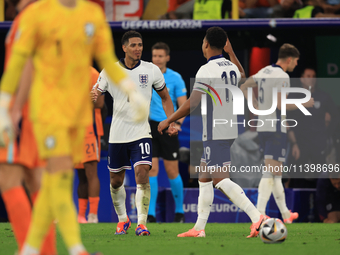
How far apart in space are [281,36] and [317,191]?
120 inches

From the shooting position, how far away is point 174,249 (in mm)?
4723

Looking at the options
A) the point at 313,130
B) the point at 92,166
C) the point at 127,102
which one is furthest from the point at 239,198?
the point at 313,130

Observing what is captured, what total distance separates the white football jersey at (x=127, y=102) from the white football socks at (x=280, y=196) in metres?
2.43

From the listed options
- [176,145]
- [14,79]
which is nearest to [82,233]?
[176,145]

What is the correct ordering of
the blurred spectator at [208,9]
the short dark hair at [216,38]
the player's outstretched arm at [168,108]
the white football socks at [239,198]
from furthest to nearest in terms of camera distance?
the blurred spectator at [208,9]
the player's outstretched arm at [168,108]
the short dark hair at [216,38]
the white football socks at [239,198]

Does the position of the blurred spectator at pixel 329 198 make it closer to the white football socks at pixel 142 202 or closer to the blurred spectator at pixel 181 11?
the white football socks at pixel 142 202

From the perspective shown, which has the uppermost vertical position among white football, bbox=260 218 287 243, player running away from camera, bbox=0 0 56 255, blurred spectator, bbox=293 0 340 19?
blurred spectator, bbox=293 0 340 19

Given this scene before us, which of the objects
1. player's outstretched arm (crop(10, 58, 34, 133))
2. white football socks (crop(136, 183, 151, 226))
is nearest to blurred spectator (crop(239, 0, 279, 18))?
white football socks (crop(136, 183, 151, 226))

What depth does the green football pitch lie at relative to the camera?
457 centimetres

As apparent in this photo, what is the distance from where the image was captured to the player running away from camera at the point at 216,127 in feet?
18.3

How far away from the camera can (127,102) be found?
20.0ft

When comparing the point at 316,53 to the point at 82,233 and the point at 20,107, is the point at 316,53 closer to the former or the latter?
the point at 82,233

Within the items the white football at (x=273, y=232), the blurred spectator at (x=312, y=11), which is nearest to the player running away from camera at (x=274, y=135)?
the blurred spectator at (x=312, y=11)

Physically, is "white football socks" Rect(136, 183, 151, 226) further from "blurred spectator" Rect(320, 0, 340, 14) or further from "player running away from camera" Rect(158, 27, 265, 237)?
"blurred spectator" Rect(320, 0, 340, 14)
